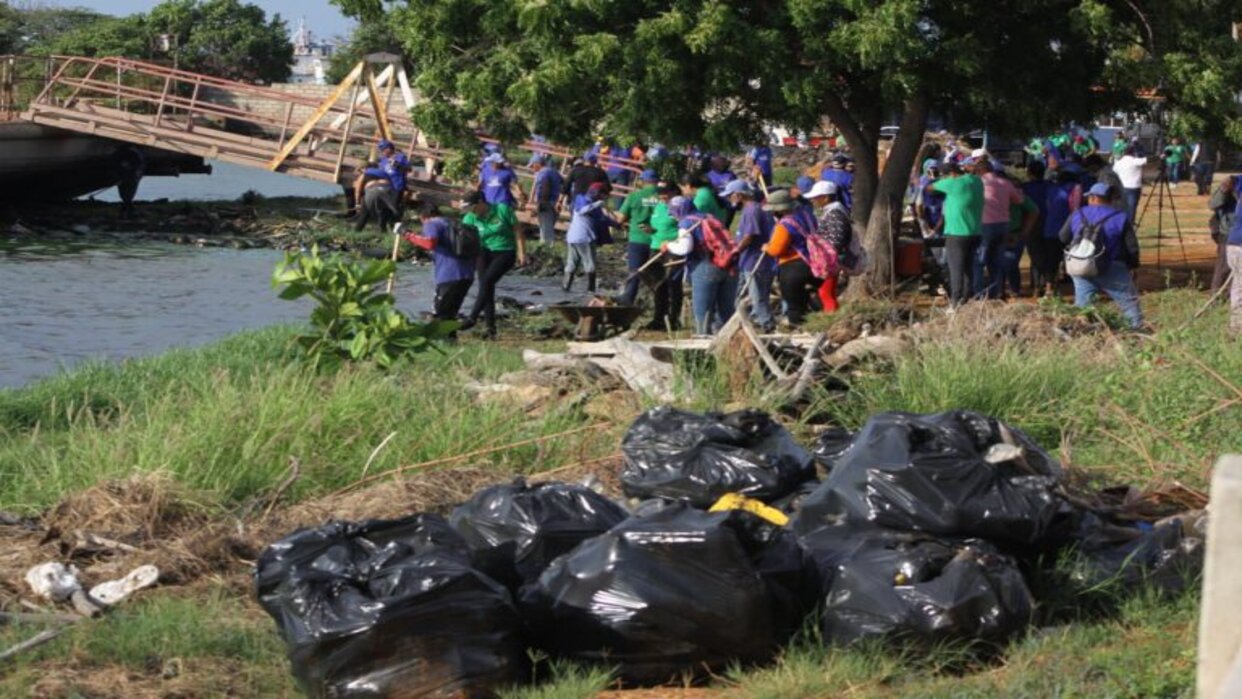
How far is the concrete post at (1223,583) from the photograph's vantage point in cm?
314

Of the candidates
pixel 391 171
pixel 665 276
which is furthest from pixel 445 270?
pixel 391 171

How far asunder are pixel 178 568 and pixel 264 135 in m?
39.1

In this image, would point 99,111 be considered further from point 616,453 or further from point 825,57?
point 616,453

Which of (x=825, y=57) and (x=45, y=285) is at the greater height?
(x=825, y=57)

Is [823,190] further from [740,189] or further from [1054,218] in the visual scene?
[1054,218]

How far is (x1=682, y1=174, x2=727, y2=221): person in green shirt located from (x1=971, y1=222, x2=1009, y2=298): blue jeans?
2.64m

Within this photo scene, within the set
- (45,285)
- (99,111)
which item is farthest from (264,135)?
(45,285)

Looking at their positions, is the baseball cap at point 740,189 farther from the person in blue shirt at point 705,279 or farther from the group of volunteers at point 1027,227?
the group of volunteers at point 1027,227

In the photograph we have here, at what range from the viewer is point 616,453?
8922 mm

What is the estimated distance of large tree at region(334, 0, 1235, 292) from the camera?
15875 mm

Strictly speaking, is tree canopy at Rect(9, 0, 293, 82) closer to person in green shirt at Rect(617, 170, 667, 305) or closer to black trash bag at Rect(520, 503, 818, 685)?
person in green shirt at Rect(617, 170, 667, 305)

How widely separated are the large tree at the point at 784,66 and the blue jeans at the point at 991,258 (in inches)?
39.6

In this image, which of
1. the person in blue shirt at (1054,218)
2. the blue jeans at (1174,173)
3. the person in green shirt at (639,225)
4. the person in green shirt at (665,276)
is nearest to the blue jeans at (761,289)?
the person in green shirt at (665,276)

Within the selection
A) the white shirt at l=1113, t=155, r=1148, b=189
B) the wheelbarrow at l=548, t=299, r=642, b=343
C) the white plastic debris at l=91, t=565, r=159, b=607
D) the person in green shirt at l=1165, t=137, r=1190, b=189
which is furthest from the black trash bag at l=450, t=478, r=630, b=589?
the person in green shirt at l=1165, t=137, r=1190, b=189
